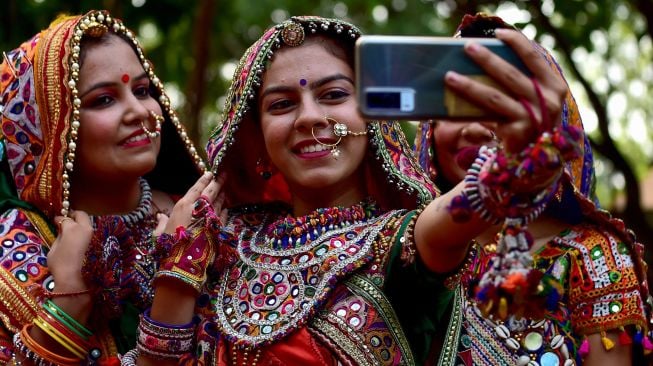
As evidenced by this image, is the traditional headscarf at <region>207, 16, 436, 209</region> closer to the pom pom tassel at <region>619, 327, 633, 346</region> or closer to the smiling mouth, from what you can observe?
the smiling mouth

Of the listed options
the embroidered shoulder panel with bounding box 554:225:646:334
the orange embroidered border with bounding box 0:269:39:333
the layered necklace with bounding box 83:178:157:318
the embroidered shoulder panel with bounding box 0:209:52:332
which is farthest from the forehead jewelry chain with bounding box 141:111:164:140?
the embroidered shoulder panel with bounding box 554:225:646:334

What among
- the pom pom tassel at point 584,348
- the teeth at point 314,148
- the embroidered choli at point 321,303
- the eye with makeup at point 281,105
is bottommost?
the pom pom tassel at point 584,348


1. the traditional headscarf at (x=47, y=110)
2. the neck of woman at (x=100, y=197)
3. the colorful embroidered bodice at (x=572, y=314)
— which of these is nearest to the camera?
the colorful embroidered bodice at (x=572, y=314)

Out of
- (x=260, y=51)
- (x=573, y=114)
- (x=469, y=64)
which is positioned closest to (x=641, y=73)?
(x=573, y=114)

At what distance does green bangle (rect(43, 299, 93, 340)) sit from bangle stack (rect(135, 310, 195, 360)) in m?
0.44

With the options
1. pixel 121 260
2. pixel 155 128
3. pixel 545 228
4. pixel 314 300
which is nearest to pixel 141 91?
pixel 155 128

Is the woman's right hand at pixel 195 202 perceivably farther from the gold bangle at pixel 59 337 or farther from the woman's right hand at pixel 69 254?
the gold bangle at pixel 59 337

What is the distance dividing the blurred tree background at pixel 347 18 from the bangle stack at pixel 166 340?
2.77 meters

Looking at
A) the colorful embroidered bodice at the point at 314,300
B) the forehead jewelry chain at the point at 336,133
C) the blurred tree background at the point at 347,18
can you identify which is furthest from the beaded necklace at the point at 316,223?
the blurred tree background at the point at 347,18

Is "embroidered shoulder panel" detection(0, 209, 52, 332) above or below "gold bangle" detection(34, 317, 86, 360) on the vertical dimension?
above

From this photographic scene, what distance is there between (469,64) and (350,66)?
0.98m

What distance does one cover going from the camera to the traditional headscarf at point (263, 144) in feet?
10.9

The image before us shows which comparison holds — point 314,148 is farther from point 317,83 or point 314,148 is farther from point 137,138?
point 137,138

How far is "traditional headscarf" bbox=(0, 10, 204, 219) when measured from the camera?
12.9 feet
